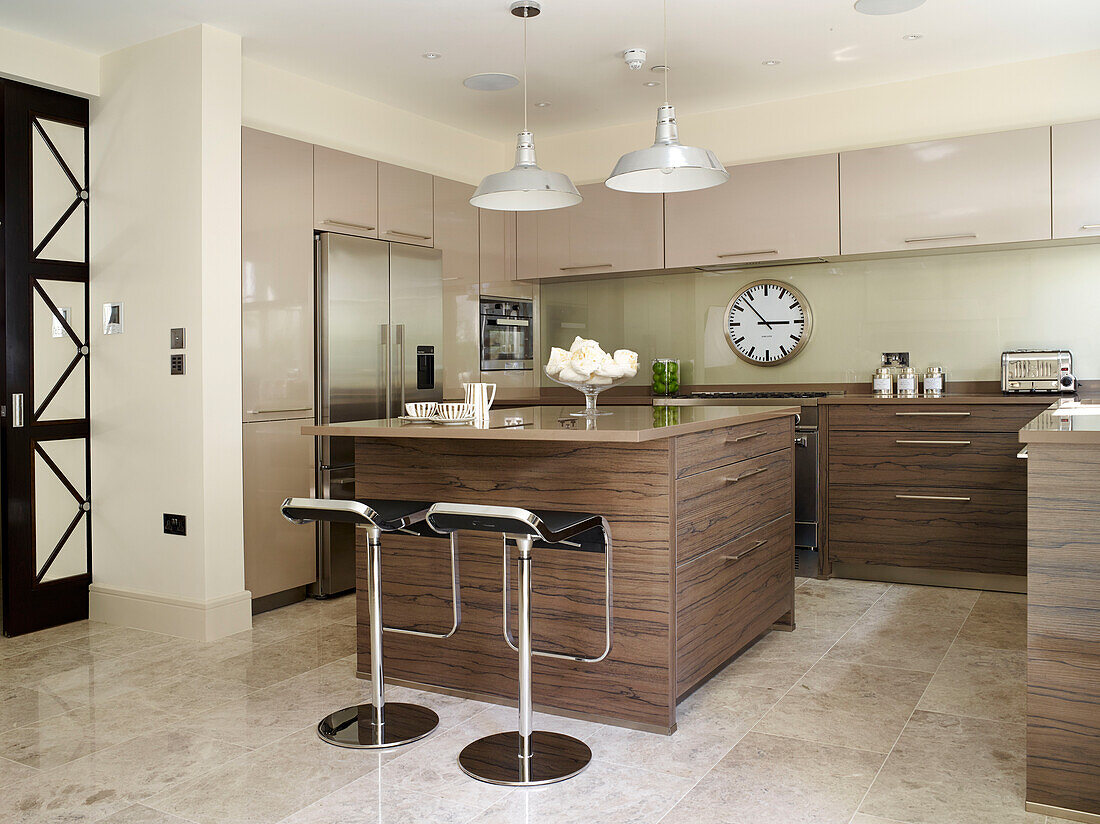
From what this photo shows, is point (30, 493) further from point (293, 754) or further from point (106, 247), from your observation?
point (293, 754)

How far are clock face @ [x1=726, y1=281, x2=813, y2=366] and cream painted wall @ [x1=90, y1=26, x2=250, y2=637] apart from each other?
9.15ft

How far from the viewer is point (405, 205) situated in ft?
15.8

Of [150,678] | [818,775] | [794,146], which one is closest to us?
[818,775]

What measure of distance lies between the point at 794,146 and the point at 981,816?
364 cm

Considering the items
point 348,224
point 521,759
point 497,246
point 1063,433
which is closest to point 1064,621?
point 1063,433

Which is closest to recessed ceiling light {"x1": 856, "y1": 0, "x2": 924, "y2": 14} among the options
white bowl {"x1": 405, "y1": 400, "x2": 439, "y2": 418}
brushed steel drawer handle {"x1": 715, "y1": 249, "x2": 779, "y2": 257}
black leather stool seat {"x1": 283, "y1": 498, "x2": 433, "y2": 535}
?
brushed steel drawer handle {"x1": 715, "y1": 249, "x2": 779, "y2": 257}

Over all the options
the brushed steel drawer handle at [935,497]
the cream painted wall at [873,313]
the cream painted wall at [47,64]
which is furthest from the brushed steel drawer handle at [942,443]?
the cream painted wall at [47,64]

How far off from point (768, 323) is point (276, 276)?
2694 millimetres

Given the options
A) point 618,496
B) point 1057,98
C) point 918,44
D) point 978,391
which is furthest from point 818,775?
point 1057,98

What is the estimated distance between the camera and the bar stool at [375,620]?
2508 mm

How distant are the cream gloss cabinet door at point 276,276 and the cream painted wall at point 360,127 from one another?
0.26 meters

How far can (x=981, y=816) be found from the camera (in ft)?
6.89

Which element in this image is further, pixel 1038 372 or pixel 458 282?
pixel 458 282

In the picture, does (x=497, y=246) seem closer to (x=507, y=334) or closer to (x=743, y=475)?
(x=507, y=334)
